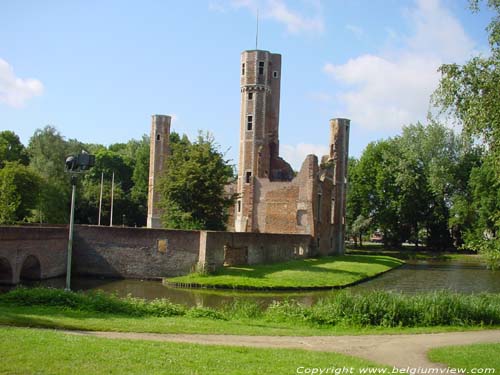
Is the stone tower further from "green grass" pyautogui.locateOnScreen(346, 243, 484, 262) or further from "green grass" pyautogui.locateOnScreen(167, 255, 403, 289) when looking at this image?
"green grass" pyautogui.locateOnScreen(346, 243, 484, 262)

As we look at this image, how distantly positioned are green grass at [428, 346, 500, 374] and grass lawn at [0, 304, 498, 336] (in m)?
2.48

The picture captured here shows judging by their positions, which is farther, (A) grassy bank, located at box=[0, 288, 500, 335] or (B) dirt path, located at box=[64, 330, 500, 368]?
(A) grassy bank, located at box=[0, 288, 500, 335]

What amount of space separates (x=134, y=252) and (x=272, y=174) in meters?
20.5

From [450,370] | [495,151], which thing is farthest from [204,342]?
[495,151]

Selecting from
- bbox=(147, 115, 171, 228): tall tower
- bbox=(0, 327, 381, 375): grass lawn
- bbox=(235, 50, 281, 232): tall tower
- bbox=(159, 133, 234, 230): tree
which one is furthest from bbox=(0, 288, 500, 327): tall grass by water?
bbox=(147, 115, 171, 228): tall tower

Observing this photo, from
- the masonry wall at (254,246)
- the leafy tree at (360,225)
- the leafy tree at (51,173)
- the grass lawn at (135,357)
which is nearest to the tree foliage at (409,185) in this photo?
the leafy tree at (360,225)

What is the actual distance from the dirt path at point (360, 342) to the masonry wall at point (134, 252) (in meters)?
19.3

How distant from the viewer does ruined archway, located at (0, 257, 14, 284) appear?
24.9m

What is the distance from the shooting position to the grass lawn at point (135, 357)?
26.3 feet

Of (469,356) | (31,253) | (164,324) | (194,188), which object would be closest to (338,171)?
(194,188)

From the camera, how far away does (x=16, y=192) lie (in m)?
42.5

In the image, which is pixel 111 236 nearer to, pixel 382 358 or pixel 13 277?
pixel 13 277

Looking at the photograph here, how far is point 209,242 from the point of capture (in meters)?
30.3

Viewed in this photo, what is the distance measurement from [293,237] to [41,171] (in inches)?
1001
